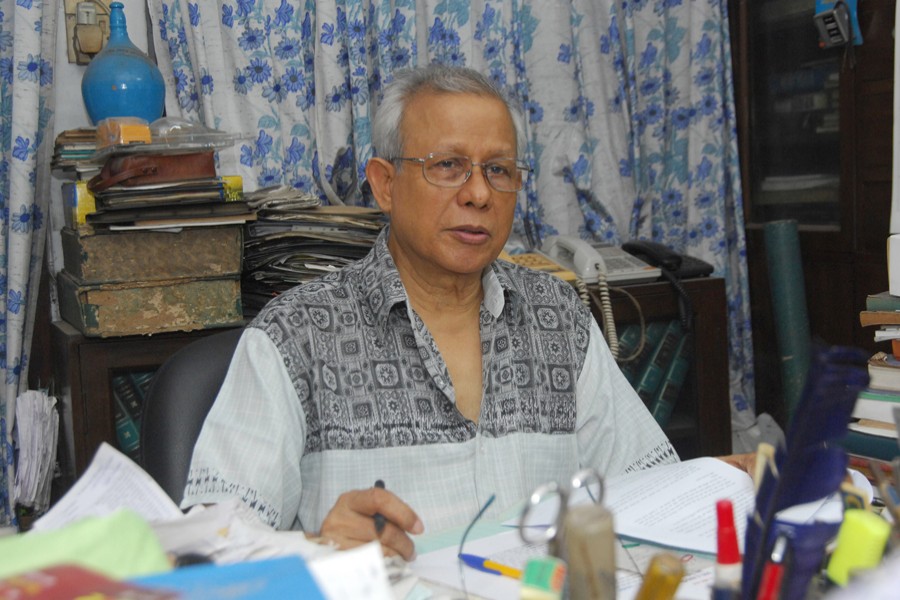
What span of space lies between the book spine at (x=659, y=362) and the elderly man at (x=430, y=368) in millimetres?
713

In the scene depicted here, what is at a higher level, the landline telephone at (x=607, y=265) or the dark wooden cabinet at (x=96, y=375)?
→ the landline telephone at (x=607, y=265)

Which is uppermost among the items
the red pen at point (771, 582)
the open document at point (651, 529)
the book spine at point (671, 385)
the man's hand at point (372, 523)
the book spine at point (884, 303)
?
the book spine at point (884, 303)

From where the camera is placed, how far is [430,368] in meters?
1.41

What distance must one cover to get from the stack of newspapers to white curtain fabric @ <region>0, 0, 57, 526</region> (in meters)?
0.48

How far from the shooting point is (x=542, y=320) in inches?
61.6

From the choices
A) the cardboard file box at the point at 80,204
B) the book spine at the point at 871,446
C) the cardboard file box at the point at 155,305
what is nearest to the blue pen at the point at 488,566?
the book spine at the point at 871,446

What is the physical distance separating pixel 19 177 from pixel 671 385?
1583 millimetres

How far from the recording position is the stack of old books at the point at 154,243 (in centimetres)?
172

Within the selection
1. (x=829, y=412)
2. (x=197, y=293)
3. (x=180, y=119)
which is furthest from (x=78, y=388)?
(x=829, y=412)

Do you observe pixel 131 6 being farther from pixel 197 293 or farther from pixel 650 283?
pixel 650 283

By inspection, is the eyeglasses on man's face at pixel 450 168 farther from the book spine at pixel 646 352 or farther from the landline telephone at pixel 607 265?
the book spine at pixel 646 352

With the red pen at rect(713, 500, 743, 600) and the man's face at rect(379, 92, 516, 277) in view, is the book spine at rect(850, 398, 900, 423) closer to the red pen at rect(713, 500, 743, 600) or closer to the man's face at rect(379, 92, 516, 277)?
the man's face at rect(379, 92, 516, 277)

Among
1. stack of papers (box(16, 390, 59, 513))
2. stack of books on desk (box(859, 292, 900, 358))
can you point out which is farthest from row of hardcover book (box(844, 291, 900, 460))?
stack of papers (box(16, 390, 59, 513))

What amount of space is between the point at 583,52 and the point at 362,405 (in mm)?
1577
